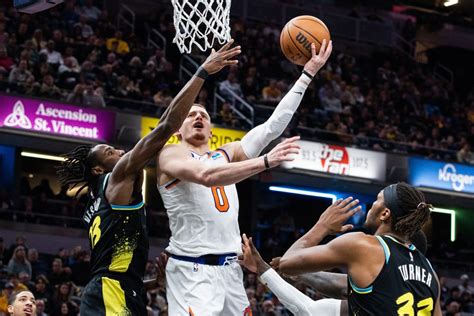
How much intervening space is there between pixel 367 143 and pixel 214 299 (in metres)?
16.7

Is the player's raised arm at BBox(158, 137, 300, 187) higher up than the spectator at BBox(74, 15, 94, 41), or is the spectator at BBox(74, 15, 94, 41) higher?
the spectator at BBox(74, 15, 94, 41)

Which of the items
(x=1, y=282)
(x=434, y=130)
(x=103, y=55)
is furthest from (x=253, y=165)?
(x=434, y=130)

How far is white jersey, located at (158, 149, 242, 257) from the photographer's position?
6832 millimetres

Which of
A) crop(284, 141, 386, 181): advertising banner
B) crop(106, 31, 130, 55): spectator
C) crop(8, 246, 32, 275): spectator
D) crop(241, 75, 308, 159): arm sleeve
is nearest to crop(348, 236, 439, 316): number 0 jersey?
crop(241, 75, 308, 159): arm sleeve

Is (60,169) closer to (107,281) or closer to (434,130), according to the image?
(107,281)

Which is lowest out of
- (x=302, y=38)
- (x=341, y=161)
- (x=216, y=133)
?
(x=341, y=161)

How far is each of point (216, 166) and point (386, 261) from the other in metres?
1.42

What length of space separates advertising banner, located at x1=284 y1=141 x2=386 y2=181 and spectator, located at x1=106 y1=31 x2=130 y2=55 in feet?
14.4

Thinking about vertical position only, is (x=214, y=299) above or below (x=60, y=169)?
below

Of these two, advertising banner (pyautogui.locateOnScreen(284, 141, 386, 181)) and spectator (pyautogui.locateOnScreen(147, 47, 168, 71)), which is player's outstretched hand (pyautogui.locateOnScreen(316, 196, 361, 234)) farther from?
spectator (pyautogui.locateOnScreen(147, 47, 168, 71))

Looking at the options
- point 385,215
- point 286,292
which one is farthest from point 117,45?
point 385,215

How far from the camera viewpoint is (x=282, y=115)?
7.09 metres

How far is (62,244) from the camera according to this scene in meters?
19.2

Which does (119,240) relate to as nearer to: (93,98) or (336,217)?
(336,217)
